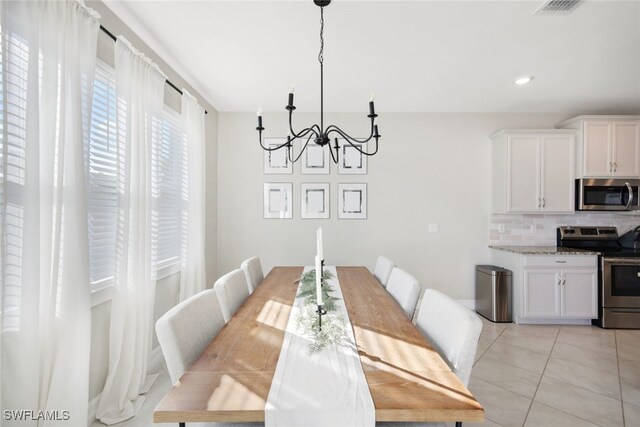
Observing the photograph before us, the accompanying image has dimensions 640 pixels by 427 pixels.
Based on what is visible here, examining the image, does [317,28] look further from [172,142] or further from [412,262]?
[412,262]

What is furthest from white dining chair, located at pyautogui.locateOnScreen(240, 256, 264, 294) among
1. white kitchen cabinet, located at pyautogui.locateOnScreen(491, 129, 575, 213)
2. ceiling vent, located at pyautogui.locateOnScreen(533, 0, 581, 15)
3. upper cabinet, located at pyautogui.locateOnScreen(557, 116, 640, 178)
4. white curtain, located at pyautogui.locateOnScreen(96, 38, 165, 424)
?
upper cabinet, located at pyautogui.locateOnScreen(557, 116, 640, 178)

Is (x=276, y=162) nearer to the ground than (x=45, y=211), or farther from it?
farther from it

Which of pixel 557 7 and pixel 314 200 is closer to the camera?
pixel 557 7

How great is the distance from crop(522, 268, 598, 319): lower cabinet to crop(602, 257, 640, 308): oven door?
0.33ft

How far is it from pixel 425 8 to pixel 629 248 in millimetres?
4023

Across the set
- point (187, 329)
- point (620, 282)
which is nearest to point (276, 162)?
point (187, 329)

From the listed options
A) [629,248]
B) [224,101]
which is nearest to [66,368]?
[224,101]

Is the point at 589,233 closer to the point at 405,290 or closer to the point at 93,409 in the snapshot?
the point at 405,290

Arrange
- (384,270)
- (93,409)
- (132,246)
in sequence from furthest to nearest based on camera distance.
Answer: (384,270) → (132,246) → (93,409)

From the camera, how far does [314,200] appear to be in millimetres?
3615

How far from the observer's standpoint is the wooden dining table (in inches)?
31.0

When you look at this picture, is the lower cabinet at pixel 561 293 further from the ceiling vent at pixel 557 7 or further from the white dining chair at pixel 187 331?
the white dining chair at pixel 187 331

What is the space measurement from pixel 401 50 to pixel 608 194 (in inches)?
124

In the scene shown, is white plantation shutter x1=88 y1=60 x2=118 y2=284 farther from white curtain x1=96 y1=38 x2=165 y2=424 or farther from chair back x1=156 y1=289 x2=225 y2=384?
chair back x1=156 y1=289 x2=225 y2=384
